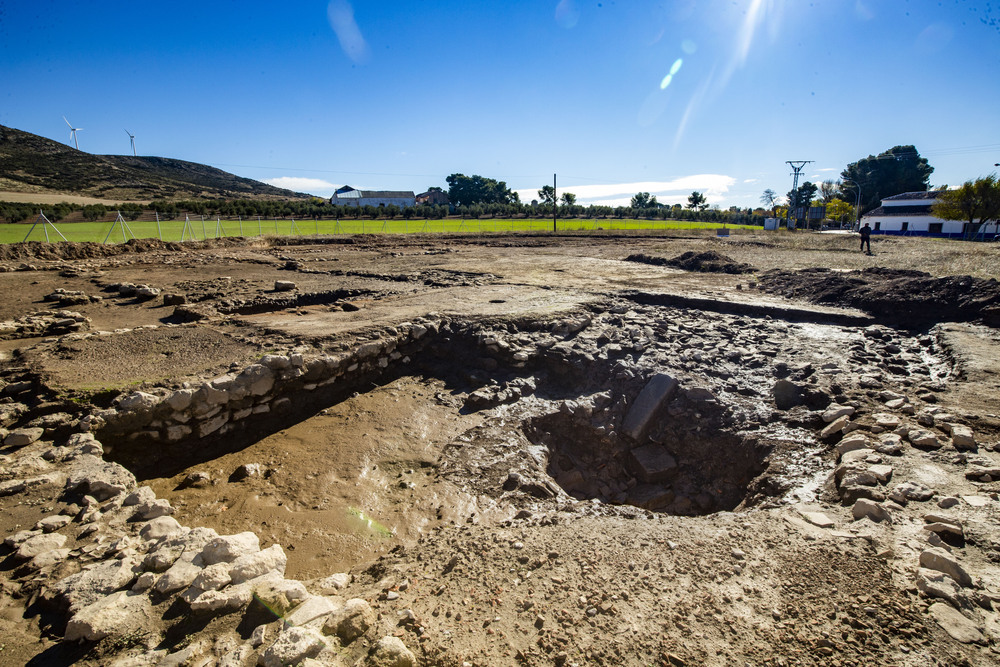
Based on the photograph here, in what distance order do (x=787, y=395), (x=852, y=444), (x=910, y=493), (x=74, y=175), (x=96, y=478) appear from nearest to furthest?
(x=96, y=478) → (x=910, y=493) → (x=852, y=444) → (x=787, y=395) → (x=74, y=175)

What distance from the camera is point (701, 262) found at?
15.1 m

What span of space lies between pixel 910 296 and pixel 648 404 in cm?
685

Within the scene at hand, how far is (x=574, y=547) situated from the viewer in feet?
9.78

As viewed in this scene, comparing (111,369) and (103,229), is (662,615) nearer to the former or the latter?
(111,369)

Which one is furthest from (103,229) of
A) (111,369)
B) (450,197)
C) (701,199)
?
(701,199)

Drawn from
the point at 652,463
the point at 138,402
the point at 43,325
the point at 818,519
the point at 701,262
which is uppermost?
the point at 701,262

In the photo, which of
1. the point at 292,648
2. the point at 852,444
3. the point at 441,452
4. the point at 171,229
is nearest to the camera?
the point at 292,648

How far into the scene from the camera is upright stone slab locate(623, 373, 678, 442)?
219 inches

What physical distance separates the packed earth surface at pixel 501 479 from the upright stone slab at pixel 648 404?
41mm

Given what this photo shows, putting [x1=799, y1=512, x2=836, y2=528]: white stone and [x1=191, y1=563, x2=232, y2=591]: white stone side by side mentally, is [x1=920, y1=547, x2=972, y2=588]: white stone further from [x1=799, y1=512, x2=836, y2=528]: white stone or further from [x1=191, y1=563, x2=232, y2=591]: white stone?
[x1=191, y1=563, x2=232, y2=591]: white stone

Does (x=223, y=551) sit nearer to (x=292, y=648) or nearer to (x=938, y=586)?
(x=292, y=648)

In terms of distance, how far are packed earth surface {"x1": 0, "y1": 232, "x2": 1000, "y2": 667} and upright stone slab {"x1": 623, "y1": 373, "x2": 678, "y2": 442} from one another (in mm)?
41

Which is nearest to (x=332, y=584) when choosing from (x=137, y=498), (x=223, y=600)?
(x=223, y=600)

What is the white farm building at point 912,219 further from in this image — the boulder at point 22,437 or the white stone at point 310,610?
the boulder at point 22,437
